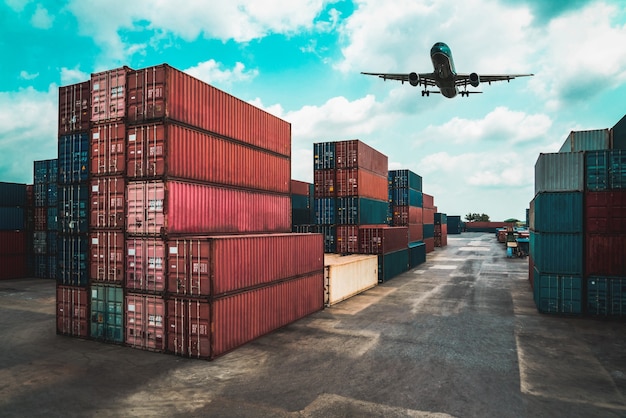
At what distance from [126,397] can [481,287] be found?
Answer: 91.0ft

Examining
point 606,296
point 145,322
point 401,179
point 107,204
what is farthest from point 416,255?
point 107,204

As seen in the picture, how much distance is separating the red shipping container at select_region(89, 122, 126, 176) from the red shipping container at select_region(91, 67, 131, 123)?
47 cm

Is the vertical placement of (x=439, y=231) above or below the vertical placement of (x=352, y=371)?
above

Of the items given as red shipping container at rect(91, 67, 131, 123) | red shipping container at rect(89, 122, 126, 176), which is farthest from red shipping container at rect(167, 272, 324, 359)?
red shipping container at rect(91, 67, 131, 123)

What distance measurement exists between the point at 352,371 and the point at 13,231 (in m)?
39.1

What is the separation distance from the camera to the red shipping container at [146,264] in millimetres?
16078

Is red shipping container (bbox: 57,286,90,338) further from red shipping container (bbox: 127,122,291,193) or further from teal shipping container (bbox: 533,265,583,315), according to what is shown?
teal shipping container (bbox: 533,265,583,315)

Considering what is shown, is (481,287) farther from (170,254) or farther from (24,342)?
(24,342)

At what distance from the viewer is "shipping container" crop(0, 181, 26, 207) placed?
36.6 m

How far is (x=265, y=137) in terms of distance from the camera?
22.6m

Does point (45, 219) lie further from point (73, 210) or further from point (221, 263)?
point (221, 263)

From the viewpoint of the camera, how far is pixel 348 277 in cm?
2750

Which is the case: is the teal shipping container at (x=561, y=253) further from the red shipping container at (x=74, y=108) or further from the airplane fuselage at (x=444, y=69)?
the red shipping container at (x=74, y=108)

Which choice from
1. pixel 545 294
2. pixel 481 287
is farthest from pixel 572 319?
pixel 481 287
